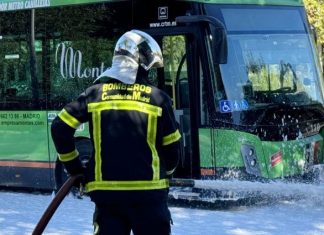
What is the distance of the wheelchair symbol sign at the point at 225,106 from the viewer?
8844mm

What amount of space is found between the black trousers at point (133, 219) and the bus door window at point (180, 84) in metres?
5.00

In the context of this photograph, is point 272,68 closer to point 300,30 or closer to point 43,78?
point 300,30

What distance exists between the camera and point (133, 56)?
4.21 m

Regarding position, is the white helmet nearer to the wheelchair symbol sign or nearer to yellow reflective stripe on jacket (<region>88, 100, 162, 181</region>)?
yellow reflective stripe on jacket (<region>88, 100, 162, 181</region>)

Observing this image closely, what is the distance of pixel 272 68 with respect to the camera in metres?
9.22

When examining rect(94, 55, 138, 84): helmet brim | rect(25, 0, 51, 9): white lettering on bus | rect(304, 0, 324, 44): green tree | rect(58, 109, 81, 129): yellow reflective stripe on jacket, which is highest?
rect(304, 0, 324, 44): green tree

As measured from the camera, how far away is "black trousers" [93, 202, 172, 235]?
4020 mm

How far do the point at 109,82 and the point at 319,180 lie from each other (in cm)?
591

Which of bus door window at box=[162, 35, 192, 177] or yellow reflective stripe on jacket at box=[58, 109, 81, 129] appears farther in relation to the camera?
bus door window at box=[162, 35, 192, 177]

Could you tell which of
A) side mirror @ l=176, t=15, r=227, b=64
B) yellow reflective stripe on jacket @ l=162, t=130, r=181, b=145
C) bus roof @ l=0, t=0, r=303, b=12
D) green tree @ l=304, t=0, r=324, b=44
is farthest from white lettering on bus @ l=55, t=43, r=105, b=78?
green tree @ l=304, t=0, r=324, b=44

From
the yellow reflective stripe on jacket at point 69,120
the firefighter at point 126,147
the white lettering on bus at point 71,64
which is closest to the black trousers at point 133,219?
the firefighter at point 126,147

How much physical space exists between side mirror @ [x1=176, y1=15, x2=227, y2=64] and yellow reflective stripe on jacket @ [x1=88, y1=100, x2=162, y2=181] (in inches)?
188

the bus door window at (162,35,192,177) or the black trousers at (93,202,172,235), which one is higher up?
the bus door window at (162,35,192,177)

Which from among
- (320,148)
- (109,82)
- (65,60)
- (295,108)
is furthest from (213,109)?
(109,82)
